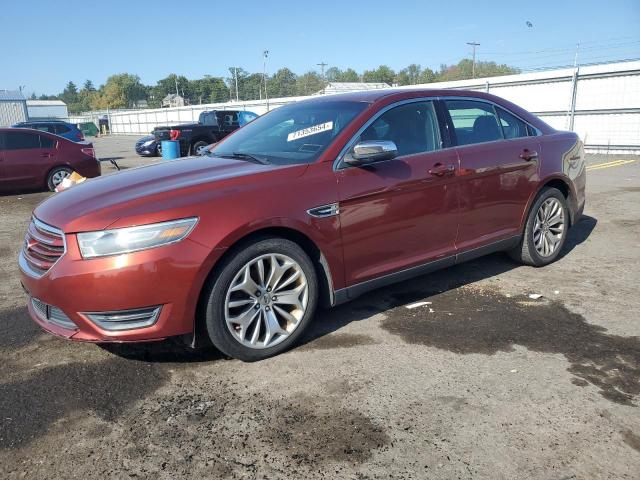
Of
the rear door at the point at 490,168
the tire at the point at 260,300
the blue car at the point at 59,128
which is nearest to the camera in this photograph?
the tire at the point at 260,300

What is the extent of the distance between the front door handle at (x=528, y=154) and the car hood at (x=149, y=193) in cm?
237

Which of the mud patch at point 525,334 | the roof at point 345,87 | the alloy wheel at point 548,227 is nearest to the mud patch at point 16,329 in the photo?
the mud patch at point 525,334

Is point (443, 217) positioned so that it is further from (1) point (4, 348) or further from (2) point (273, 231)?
(1) point (4, 348)

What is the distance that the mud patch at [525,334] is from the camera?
3148 mm

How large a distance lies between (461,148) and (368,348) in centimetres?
190

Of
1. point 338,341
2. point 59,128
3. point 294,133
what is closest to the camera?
point 338,341

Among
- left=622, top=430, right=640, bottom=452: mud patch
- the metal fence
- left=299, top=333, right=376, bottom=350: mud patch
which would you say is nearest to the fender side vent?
left=299, top=333, right=376, bottom=350: mud patch

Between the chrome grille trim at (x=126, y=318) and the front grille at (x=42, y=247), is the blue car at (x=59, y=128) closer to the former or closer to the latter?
the front grille at (x=42, y=247)

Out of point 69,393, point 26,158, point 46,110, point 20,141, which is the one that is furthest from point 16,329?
point 46,110

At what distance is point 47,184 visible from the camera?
1171cm

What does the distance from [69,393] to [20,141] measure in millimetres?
10161

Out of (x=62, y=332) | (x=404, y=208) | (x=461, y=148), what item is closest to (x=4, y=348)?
A: (x=62, y=332)

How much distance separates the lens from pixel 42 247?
10.5 feet

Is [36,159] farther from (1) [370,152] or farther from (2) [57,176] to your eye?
(1) [370,152]
